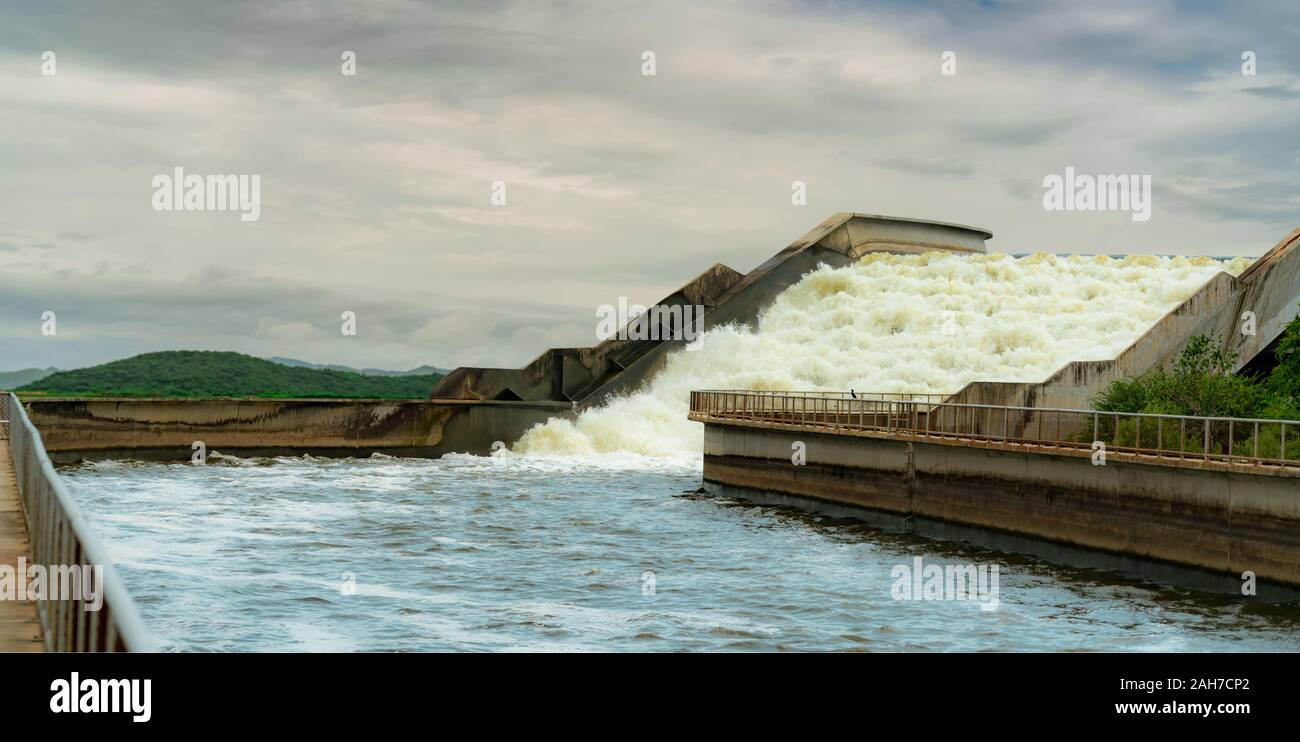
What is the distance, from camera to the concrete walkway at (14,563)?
10.9 meters

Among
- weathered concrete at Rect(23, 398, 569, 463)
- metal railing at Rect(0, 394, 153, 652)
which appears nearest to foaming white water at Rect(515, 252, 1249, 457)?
weathered concrete at Rect(23, 398, 569, 463)

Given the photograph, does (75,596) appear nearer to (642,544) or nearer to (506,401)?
(642,544)

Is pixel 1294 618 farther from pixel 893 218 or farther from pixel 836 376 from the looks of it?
pixel 893 218

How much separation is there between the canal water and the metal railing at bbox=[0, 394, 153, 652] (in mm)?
5198

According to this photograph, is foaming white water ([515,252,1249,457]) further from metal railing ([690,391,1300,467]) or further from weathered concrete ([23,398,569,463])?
metal railing ([690,391,1300,467])

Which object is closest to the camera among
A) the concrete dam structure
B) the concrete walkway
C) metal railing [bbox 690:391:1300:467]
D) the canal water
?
the concrete walkway

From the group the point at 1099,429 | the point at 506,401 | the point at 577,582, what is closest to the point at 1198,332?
the point at 1099,429

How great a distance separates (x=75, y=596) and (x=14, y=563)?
6319 millimetres

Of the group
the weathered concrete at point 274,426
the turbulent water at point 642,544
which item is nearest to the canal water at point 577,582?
the turbulent water at point 642,544

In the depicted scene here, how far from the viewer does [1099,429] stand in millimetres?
27656

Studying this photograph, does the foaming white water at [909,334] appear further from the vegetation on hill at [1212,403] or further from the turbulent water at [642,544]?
the vegetation on hill at [1212,403]

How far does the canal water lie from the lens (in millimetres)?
19125

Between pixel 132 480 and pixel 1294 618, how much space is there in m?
33.8

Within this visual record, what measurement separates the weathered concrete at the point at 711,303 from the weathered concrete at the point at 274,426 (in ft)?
4.77
